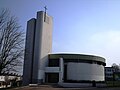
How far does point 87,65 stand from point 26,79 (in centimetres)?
1803

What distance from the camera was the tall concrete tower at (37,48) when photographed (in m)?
53.6

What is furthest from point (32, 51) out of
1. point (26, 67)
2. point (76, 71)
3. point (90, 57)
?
point (90, 57)

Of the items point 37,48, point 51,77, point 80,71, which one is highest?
point 37,48

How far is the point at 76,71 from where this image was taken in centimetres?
5581

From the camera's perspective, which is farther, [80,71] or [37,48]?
[80,71]

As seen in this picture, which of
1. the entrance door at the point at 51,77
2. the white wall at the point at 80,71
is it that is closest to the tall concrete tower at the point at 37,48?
the entrance door at the point at 51,77

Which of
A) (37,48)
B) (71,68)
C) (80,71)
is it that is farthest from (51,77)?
(37,48)

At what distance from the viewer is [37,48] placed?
179 feet

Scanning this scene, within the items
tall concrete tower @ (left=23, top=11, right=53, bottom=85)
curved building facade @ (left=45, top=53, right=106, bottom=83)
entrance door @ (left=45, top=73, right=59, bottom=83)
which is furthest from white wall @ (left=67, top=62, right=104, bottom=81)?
tall concrete tower @ (left=23, top=11, right=53, bottom=85)

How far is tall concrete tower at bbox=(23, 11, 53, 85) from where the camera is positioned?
176 feet

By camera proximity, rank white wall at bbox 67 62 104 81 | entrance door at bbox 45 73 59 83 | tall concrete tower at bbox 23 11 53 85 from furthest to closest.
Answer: white wall at bbox 67 62 104 81
entrance door at bbox 45 73 59 83
tall concrete tower at bbox 23 11 53 85

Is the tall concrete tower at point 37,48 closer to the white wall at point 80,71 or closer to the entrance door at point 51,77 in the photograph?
the entrance door at point 51,77

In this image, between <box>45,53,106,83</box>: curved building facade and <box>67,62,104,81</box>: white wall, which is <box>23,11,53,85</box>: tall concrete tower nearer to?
<box>45,53,106,83</box>: curved building facade

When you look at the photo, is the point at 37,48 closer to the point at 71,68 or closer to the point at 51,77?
the point at 51,77
